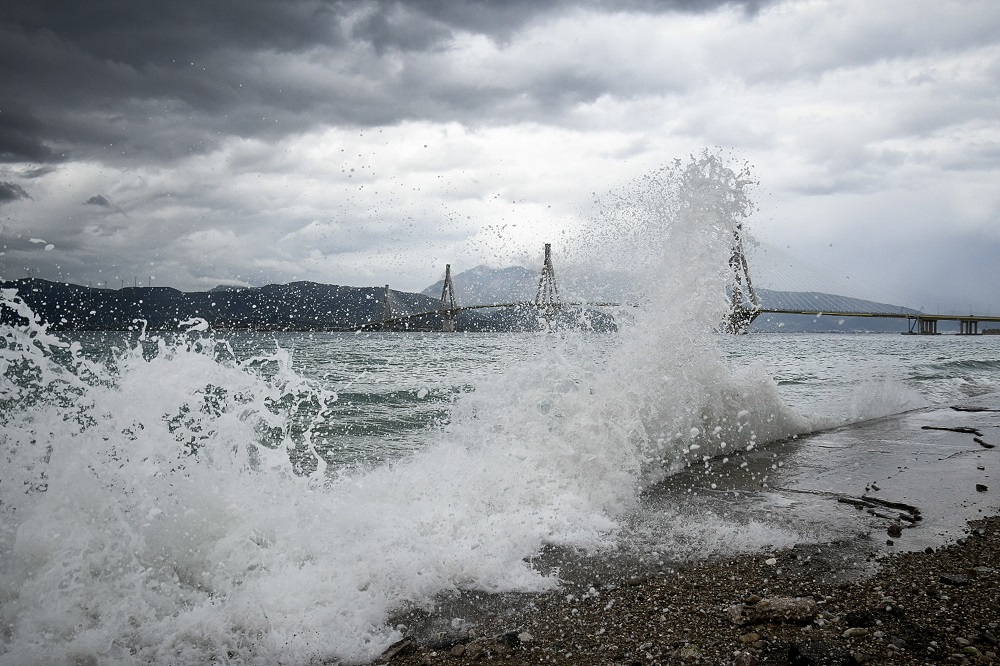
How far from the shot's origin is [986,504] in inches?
208

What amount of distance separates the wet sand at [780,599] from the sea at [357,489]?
14 centimetres

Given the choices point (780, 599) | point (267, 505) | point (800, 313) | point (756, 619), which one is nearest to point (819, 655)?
point (756, 619)

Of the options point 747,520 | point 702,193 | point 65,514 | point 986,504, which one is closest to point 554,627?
point 747,520

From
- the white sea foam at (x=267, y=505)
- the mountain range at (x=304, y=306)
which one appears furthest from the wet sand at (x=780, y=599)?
the mountain range at (x=304, y=306)

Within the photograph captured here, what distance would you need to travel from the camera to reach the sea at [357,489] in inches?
138

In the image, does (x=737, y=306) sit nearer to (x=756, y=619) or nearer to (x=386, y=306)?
(x=756, y=619)

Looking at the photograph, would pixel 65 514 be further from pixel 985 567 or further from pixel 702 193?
pixel 702 193

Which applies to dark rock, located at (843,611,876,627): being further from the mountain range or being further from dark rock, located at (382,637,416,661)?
the mountain range

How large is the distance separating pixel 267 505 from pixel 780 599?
3661 millimetres

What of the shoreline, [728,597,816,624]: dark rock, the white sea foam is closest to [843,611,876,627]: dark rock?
the shoreline

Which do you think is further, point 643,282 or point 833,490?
point 643,282

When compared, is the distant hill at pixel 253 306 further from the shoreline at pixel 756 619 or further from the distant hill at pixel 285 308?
the shoreline at pixel 756 619

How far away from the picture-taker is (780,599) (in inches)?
130

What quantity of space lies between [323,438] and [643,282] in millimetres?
5253
